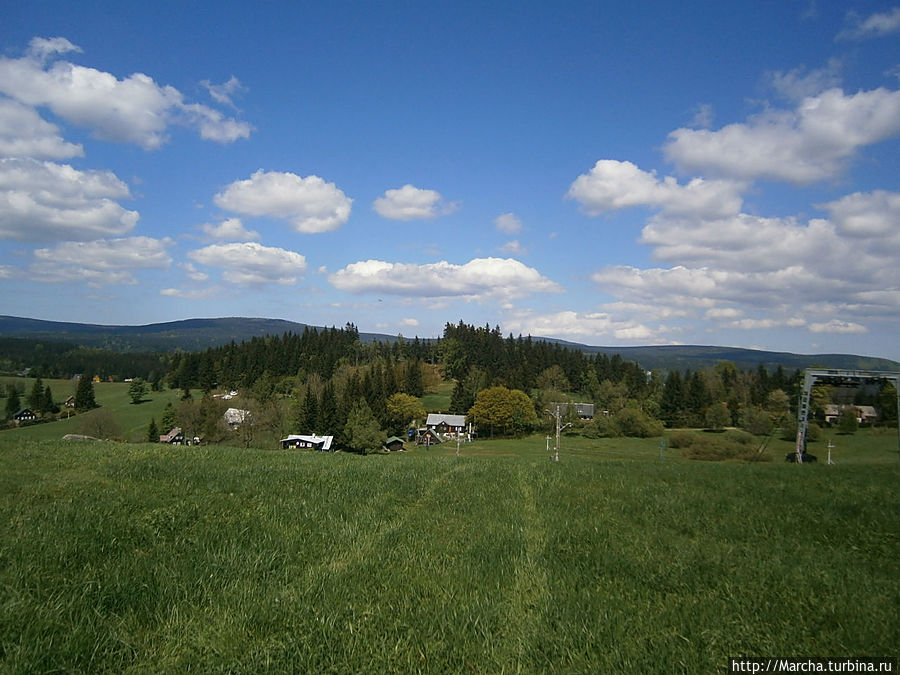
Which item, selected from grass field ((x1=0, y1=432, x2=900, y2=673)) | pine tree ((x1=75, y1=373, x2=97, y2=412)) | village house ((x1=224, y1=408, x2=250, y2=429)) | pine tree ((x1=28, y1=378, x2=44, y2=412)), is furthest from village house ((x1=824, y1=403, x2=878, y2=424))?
pine tree ((x1=28, y1=378, x2=44, y2=412))

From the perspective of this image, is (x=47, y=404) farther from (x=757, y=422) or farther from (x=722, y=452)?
(x=757, y=422)

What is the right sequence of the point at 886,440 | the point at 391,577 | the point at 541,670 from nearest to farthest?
1. the point at 541,670
2. the point at 391,577
3. the point at 886,440

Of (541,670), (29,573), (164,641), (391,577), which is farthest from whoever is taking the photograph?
(391,577)

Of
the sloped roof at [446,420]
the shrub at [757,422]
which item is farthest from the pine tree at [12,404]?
the shrub at [757,422]

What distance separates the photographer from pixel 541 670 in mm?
4273

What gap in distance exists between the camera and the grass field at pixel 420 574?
4496 mm

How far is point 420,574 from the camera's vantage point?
244 inches

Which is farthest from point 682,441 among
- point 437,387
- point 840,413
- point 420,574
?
point 437,387

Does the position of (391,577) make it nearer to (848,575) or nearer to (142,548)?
(142,548)

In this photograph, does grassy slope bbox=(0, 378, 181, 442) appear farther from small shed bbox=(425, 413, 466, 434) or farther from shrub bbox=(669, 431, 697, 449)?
shrub bbox=(669, 431, 697, 449)

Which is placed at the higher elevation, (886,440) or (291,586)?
(291,586)

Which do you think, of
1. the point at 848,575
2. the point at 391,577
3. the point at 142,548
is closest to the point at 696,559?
the point at 848,575

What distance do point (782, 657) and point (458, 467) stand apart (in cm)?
1079

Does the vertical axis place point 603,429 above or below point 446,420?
above
